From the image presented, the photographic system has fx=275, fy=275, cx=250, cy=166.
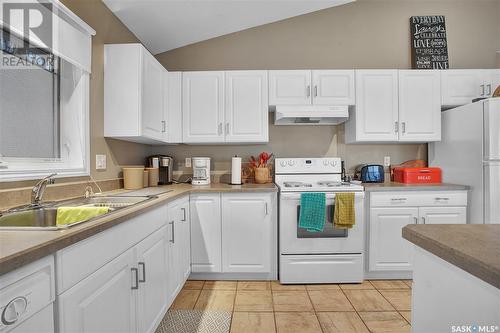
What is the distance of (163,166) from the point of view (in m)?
2.98

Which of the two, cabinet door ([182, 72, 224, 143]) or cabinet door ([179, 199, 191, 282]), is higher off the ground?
cabinet door ([182, 72, 224, 143])

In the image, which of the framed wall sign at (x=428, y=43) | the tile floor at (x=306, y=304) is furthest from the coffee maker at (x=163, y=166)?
the framed wall sign at (x=428, y=43)

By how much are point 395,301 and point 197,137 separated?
2.33 meters

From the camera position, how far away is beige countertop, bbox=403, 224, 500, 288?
549 millimetres

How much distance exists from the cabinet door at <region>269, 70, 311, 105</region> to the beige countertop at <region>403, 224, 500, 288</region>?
2.18m

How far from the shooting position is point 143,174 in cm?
257

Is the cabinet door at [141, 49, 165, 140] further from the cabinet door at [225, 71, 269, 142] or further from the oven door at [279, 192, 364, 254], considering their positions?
the oven door at [279, 192, 364, 254]

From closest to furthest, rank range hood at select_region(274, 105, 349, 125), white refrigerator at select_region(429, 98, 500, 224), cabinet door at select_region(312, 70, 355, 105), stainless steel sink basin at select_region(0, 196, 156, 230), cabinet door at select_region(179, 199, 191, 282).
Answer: stainless steel sink basin at select_region(0, 196, 156, 230) → cabinet door at select_region(179, 199, 191, 282) → white refrigerator at select_region(429, 98, 500, 224) → range hood at select_region(274, 105, 349, 125) → cabinet door at select_region(312, 70, 355, 105)

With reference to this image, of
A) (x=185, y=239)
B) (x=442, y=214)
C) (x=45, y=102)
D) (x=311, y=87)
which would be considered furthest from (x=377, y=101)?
(x=45, y=102)

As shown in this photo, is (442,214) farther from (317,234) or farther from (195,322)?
(195,322)

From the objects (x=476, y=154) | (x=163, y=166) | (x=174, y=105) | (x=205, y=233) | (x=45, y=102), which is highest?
(x=174, y=105)

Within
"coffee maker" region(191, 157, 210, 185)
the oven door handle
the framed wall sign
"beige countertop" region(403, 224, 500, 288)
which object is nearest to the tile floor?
the oven door handle

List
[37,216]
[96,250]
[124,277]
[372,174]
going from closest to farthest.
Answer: [96,250] → [124,277] → [37,216] → [372,174]

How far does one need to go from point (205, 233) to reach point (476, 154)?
8.48 ft
